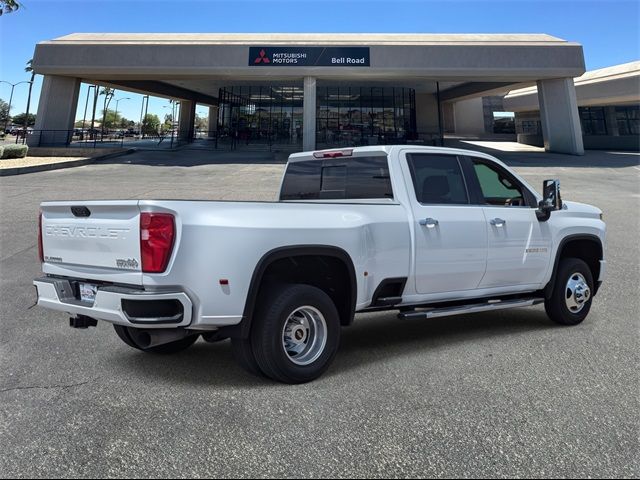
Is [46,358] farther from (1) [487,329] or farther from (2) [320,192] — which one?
(1) [487,329]

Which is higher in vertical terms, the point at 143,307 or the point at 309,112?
the point at 309,112

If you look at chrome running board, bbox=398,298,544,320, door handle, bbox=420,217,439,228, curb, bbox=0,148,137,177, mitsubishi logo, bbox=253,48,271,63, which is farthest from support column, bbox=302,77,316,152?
door handle, bbox=420,217,439,228

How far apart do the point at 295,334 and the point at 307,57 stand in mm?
29260

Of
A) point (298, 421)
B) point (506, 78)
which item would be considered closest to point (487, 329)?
point (298, 421)

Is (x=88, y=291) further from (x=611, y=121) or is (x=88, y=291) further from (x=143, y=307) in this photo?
(x=611, y=121)

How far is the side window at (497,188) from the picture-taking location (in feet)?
17.0

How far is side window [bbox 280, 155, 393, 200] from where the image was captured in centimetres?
472

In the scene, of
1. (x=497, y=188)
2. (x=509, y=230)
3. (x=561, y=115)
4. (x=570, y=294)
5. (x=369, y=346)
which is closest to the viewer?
(x=369, y=346)

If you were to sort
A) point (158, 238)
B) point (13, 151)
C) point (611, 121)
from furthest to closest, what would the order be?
point (611, 121), point (13, 151), point (158, 238)

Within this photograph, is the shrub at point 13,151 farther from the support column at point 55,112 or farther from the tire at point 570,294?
the tire at point 570,294

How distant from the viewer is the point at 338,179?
509cm

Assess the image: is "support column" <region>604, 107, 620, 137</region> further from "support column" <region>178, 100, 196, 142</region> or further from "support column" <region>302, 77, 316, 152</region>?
"support column" <region>178, 100, 196, 142</region>

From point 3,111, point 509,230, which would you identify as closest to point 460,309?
point 509,230

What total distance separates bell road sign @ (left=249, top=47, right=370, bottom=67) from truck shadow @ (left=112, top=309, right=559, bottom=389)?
2668 centimetres
